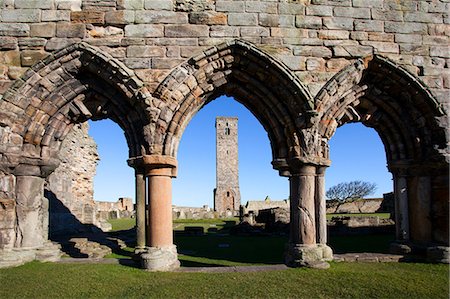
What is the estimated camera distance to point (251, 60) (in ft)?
21.5

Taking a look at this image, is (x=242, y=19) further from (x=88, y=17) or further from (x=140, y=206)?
(x=140, y=206)

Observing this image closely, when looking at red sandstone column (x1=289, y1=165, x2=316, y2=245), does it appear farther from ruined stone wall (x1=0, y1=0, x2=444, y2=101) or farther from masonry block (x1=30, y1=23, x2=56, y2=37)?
masonry block (x1=30, y1=23, x2=56, y2=37)

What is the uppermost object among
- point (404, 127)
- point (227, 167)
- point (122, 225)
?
point (227, 167)

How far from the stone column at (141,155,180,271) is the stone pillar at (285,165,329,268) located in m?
2.01

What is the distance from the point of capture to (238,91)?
7.00 metres

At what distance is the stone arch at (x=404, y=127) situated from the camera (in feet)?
21.8

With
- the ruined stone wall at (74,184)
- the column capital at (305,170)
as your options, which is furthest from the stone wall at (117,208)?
the column capital at (305,170)

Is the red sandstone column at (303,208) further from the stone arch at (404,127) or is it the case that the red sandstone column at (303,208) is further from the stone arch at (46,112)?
the stone arch at (46,112)

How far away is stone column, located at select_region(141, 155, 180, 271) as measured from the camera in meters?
6.04

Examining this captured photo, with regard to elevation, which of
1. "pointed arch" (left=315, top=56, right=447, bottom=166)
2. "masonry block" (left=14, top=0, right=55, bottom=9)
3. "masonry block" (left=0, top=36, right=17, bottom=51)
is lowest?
"pointed arch" (left=315, top=56, right=447, bottom=166)

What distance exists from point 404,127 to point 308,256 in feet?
10.5

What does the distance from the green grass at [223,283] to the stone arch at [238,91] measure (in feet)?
6.69

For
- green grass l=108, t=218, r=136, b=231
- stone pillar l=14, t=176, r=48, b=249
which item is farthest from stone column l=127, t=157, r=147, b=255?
green grass l=108, t=218, r=136, b=231

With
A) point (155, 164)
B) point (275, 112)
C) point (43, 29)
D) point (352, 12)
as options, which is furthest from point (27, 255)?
point (352, 12)
